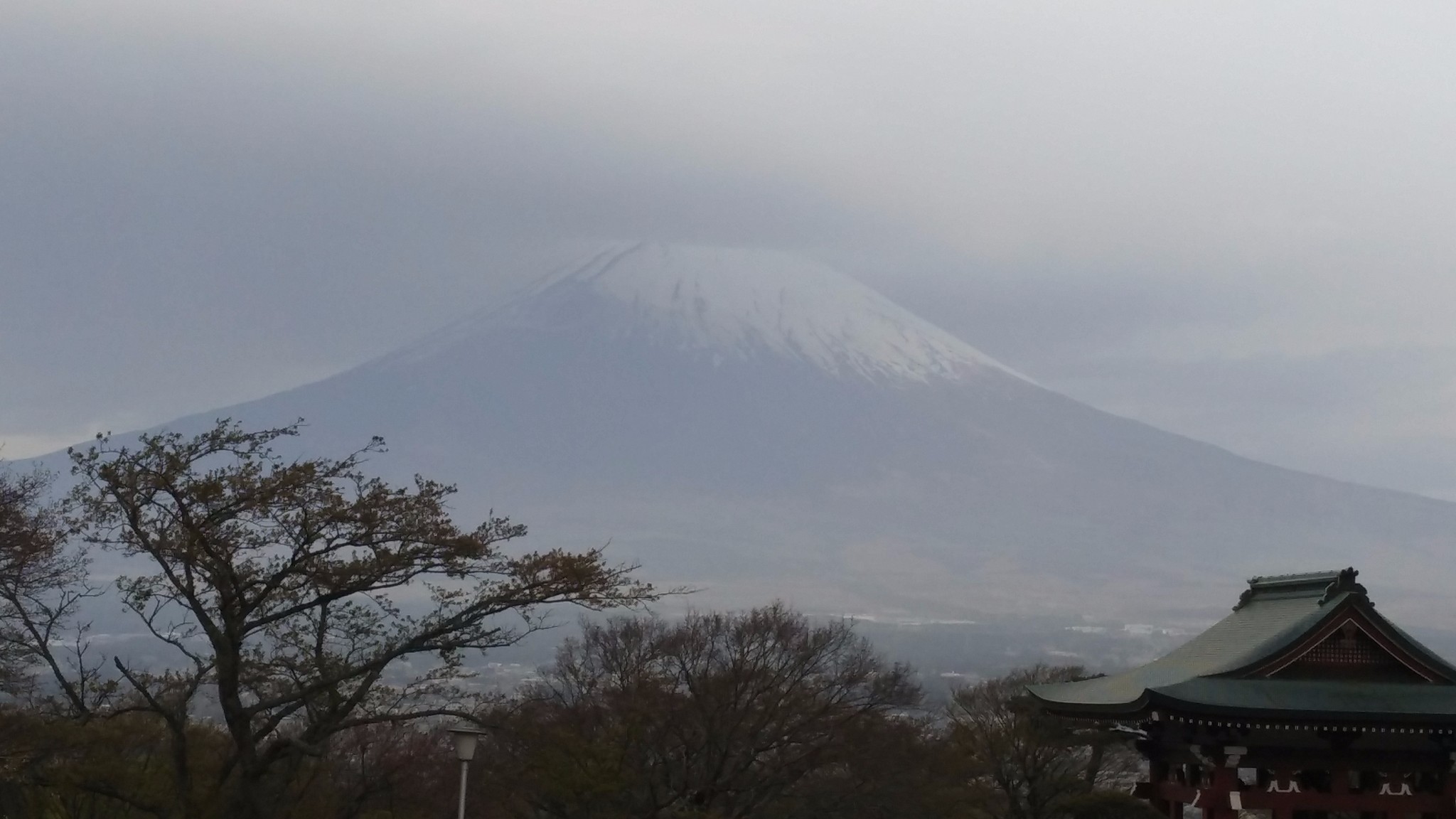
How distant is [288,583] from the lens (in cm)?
2038

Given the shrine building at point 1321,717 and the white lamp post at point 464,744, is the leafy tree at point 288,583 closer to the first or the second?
the white lamp post at point 464,744

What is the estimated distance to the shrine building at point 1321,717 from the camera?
20609mm

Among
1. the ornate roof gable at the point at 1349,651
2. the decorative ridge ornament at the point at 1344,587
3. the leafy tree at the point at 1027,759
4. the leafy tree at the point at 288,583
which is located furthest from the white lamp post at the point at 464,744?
the leafy tree at the point at 1027,759

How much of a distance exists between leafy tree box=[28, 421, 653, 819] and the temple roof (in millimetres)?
8180

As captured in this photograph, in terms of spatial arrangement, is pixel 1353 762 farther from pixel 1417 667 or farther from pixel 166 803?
pixel 166 803

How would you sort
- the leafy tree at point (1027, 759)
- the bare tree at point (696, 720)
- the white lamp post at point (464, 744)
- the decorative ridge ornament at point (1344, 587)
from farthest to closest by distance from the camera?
the leafy tree at point (1027, 759) → the bare tree at point (696, 720) → the decorative ridge ornament at point (1344, 587) → the white lamp post at point (464, 744)

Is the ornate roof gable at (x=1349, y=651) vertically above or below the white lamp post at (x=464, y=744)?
above

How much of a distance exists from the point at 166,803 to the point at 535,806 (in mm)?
6039

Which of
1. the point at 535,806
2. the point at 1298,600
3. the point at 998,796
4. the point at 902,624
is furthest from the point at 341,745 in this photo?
the point at 902,624

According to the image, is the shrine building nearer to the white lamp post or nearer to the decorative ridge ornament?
the decorative ridge ornament

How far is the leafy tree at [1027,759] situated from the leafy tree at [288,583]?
13133 mm

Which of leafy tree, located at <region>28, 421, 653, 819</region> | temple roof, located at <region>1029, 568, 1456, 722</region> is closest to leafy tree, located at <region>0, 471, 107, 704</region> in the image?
leafy tree, located at <region>28, 421, 653, 819</region>

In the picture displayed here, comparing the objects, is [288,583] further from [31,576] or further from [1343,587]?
[1343,587]

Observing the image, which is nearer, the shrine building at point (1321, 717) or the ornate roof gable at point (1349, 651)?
the shrine building at point (1321, 717)
